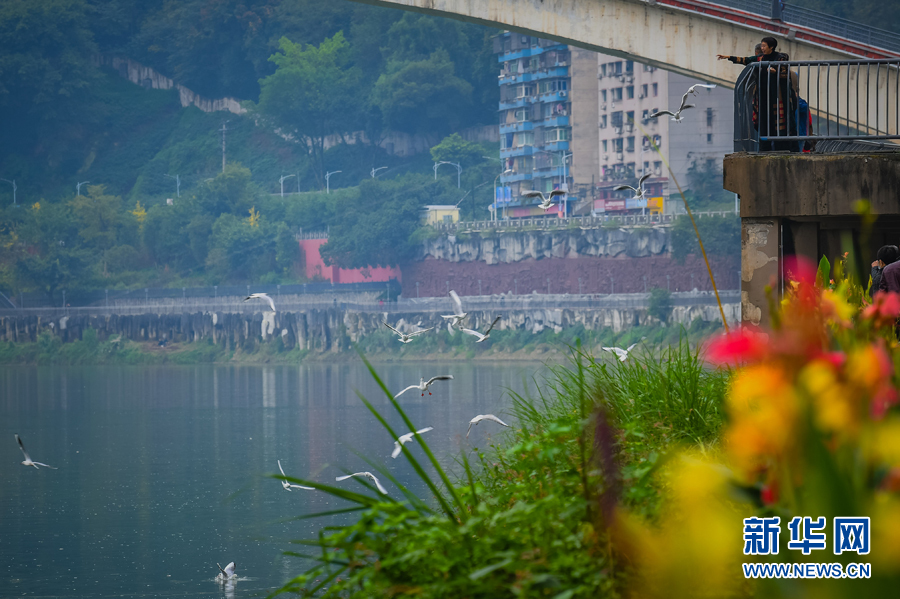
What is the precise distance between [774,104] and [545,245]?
78746 mm

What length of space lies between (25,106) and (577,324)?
7391cm

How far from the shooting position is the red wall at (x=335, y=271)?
9688 cm

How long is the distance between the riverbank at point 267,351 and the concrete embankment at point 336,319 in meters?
0.59

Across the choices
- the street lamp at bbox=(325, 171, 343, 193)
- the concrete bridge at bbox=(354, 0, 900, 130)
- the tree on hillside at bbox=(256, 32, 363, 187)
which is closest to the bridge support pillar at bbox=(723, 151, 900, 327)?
the concrete bridge at bbox=(354, 0, 900, 130)

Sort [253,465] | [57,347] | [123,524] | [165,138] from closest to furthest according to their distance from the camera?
[123,524] < [253,465] < [57,347] < [165,138]

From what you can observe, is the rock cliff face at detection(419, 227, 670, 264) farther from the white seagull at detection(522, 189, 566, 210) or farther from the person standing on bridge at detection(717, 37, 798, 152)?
the person standing on bridge at detection(717, 37, 798, 152)

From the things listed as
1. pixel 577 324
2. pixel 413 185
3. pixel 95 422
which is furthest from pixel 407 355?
pixel 95 422

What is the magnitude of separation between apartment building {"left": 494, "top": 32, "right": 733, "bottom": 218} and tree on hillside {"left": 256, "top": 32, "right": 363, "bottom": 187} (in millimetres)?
23268

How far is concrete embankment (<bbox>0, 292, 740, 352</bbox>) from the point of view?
81.4 metres

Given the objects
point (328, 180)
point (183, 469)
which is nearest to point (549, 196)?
point (183, 469)

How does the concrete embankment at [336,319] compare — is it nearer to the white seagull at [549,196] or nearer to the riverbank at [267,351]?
the riverbank at [267,351]

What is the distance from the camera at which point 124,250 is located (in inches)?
4026

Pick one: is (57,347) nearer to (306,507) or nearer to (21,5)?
(21,5)

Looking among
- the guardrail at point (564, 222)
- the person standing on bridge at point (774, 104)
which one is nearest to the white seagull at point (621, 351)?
the person standing on bridge at point (774, 104)
